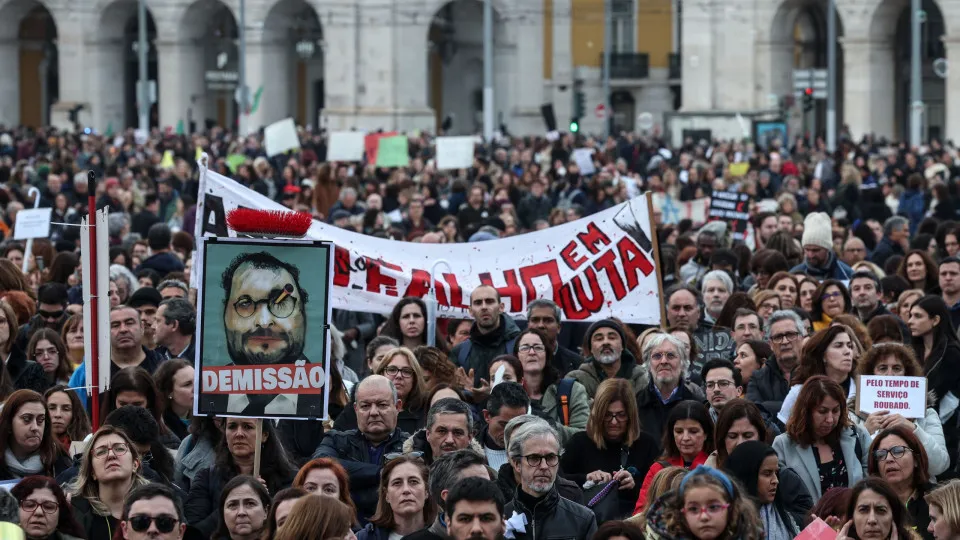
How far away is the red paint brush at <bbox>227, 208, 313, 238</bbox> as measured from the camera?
10.0 metres

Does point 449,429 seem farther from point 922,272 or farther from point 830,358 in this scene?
point 922,272

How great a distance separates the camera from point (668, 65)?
207ft

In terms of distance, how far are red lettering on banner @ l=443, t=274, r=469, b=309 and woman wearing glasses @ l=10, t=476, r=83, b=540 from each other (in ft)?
20.7

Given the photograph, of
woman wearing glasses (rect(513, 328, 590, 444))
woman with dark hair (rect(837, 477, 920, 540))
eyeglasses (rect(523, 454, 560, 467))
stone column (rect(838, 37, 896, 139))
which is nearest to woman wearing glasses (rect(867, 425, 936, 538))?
woman with dark hair (rect(837, 477, 920, 540))

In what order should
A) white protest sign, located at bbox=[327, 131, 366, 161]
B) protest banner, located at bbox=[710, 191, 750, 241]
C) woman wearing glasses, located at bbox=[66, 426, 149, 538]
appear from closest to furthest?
woman wearing glasses, located at bbox=[66, 426, 149, 538]
protest banner, located at bbox=[710, 191, 750, 241]
white protest sign, located at bbox=[327, 131, 366, 161]

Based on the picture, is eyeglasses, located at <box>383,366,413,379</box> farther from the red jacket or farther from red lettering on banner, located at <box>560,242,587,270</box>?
red lettering on banner, located at <box>560,242,587,270</box>

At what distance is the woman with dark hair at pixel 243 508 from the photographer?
29.8ft

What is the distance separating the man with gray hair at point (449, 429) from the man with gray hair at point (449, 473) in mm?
791

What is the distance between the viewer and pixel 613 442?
10688 mm

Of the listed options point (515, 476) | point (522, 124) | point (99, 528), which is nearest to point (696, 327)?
point (515, 476)

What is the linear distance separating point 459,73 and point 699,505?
57555mm

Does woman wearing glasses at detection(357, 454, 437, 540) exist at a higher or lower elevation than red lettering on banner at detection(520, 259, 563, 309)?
lower

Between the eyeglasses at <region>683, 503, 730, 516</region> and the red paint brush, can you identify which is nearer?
the eyeglasses at <region>683, 503, 730, 516</region>

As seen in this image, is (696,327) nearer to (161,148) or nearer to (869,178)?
(869,178)
